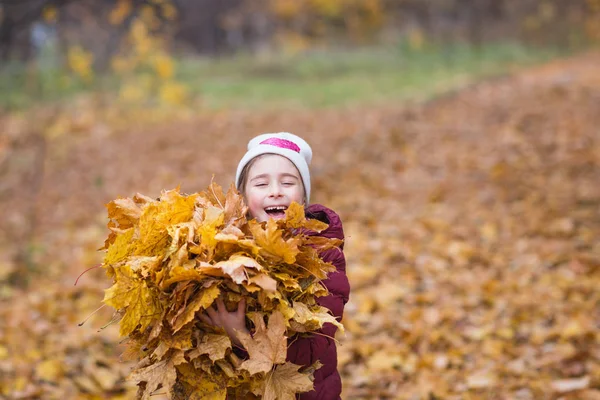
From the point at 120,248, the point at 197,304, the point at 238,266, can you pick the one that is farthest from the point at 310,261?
the point at 120,248

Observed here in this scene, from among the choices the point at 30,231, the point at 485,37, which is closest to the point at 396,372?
the point at 30,231

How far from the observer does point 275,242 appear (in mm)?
1775

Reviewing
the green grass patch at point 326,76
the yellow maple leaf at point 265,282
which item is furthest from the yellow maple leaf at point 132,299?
the green grass patch at point 326,76

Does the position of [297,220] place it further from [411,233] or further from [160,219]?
[411,233]

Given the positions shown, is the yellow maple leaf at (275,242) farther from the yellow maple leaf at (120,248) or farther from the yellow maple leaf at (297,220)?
the yellow maple leaf at (120,248)

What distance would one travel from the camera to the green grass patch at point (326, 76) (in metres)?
15.4

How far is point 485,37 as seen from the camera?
2681cm

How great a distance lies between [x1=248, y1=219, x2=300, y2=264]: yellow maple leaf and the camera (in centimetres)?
177

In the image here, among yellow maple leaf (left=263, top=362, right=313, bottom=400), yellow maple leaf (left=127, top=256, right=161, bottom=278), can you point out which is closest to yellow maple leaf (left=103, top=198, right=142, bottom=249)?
yellow maple leaf (left=127, top=256, right=161, bottom=278)

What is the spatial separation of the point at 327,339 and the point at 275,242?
447 mm

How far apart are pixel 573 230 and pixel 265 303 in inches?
207

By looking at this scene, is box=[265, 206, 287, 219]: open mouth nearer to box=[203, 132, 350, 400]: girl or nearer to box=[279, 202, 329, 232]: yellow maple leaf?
box=[203, 132, 350, 400]: girl

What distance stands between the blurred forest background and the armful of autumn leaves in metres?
2.17

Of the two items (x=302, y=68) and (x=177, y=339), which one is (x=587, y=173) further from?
(x=302, y=68)
